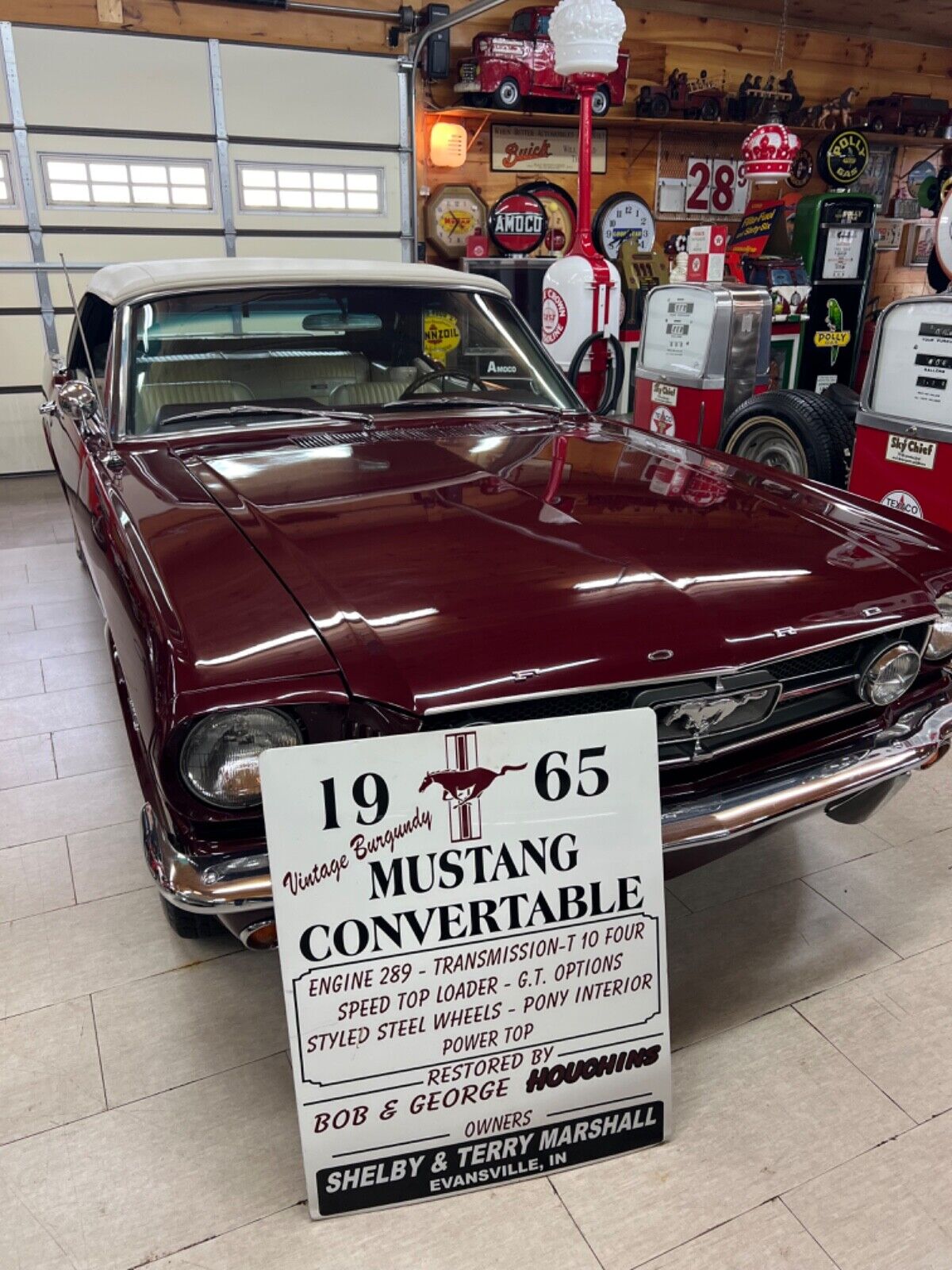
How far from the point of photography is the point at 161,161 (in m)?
6.22

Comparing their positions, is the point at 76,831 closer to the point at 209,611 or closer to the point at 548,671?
the point at 209,611

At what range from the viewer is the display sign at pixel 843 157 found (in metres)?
8.29

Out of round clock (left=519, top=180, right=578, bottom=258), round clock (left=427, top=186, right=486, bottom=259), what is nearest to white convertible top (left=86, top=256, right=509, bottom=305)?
round clock (left=427, top=186, right=486, bottom=259)

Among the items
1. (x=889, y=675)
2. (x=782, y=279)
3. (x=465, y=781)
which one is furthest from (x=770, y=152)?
(x=465, y=781)

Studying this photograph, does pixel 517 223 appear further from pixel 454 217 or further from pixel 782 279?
pixel 782 279

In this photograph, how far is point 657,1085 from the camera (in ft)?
4.89

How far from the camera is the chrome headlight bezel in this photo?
5.64ft

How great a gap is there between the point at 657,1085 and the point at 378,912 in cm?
57

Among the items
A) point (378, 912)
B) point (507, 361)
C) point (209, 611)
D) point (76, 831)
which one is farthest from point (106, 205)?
point (378, 912)

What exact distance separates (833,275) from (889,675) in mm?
7210

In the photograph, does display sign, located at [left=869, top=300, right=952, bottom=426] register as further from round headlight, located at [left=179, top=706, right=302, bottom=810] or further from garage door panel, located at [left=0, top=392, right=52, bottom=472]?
garage door panel, located at [left=0, top=392, right=52, bottom=472]

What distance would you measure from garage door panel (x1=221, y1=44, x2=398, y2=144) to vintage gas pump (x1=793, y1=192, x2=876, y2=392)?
3506mm

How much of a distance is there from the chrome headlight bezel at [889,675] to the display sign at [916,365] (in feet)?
5.75

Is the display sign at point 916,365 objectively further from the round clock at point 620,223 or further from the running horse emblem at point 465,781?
the round clock at point 620,223
